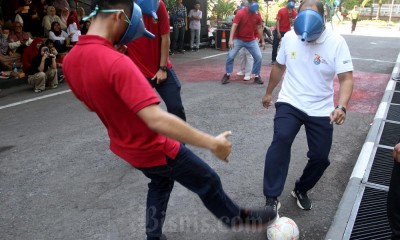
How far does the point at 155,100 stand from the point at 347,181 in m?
2.86

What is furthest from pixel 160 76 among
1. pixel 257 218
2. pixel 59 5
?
pixel 59 5

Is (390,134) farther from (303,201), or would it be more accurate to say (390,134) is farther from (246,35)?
(246,35)

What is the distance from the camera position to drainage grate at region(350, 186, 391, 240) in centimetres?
299

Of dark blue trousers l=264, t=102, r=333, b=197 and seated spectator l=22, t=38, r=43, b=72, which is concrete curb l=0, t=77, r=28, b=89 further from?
dark blue trousers l=264, t=102, r=333, b=197

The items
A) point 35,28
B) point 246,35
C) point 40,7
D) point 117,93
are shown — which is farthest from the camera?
point 40,7

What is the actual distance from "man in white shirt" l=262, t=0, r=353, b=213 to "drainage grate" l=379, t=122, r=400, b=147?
2.12 m

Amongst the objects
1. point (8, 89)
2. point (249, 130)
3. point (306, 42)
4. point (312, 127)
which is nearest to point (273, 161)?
point (312, 127)

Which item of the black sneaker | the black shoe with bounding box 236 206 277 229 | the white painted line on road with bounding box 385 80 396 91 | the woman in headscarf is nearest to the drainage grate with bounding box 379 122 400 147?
the black sneaker

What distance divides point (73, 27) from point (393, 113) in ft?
27.8

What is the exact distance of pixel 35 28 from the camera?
10312 millimetres

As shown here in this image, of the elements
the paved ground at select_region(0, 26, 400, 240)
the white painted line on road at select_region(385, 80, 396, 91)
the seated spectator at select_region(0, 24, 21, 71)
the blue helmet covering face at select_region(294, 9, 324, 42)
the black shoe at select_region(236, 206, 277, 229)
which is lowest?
the paved ground at select_region(0, 26, 400, 240)

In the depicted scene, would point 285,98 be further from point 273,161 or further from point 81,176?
point 81,176

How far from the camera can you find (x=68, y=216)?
3.23m

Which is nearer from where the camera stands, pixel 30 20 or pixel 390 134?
pixel 390 134
